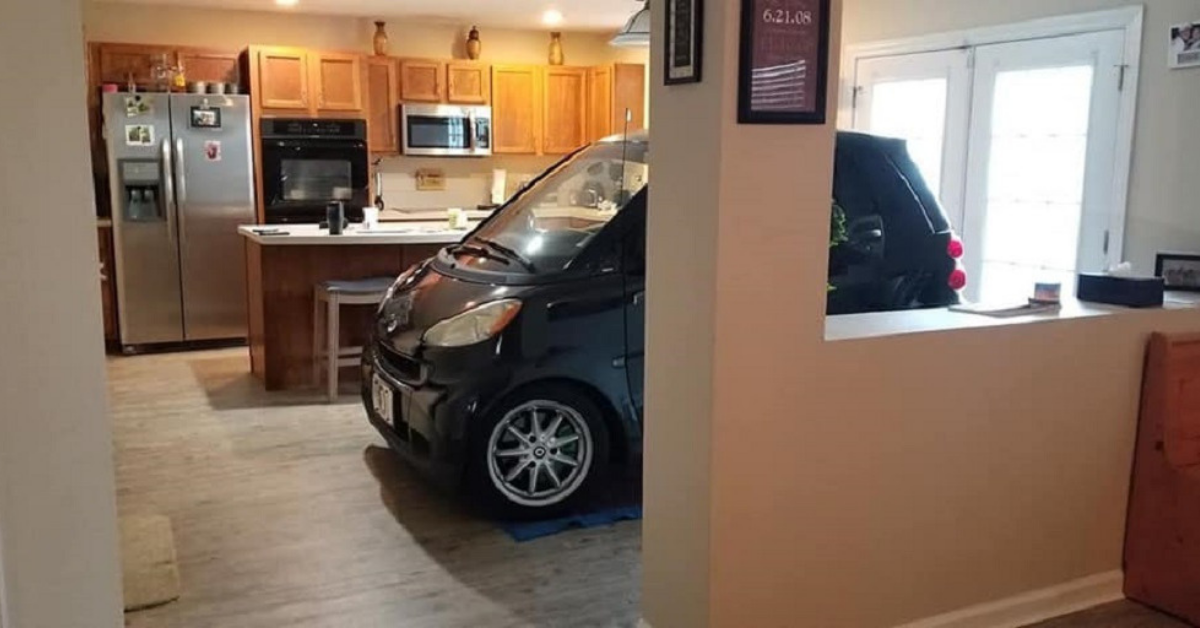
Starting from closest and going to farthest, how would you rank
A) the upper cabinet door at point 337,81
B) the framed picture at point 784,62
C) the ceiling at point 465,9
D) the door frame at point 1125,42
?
the framed picture at point 784,62 → the door frame at point 1125,42 → the ceiling at point 465,9 → the upper cabinet door at point 337,81

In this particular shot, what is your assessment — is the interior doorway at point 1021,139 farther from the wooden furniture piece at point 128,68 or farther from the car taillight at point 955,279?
the wooden furniture piece at point 128,68

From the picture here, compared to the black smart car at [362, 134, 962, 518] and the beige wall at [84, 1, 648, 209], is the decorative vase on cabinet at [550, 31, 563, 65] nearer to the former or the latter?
the beige wall at [84, 1, 648, 209]

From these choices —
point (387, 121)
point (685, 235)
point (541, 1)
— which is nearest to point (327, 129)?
point (387, 121)

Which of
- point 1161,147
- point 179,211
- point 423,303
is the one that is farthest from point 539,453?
point 179,211

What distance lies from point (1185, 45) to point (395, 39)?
17.5 ft

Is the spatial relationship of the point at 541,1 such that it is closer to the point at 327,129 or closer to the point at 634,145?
the point at 327,129

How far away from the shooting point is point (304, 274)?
507 centimetres

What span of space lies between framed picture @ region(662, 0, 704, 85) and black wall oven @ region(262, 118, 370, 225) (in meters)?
5.01

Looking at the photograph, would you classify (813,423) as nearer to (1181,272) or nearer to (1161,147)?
(1181,272)

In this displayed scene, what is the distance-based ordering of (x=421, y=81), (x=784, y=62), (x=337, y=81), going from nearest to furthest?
(x=784, y=62) < (x=337, y=81) < (x=421, y=81)

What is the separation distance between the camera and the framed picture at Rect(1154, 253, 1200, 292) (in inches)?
121

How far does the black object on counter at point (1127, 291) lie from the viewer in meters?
2.72

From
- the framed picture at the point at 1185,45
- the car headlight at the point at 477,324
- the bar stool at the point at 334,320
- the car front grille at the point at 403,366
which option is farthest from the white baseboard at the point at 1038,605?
the bar stool at the point at 334,320

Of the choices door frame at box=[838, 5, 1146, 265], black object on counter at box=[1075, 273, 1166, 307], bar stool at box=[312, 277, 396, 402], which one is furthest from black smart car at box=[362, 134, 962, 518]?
bar stool at box=[312, 277, 396, 402]
